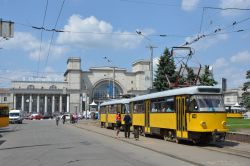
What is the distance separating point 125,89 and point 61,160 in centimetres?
15035

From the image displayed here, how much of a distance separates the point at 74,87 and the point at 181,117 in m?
139

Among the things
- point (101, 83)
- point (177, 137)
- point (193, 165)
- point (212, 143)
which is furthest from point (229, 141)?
point (101, 83)

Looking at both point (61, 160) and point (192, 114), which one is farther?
point (192, 114)

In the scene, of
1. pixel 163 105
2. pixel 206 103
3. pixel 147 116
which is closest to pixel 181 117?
pixel 206 103

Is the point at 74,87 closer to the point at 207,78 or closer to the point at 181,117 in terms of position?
the point at 207,78

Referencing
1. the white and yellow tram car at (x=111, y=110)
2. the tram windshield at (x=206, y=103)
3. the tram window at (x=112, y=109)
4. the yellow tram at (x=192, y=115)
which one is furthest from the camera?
the tram window at (x=112, y=109)

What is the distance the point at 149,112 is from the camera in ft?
99.8

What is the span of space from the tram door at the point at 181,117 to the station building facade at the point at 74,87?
13402cm

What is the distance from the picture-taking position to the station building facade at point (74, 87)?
160 m

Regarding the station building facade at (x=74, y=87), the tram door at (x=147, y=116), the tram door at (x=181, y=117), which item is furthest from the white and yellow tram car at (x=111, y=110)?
the station building facade at (x=74, y=87)

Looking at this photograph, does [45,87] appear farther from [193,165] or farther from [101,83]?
[193,165]

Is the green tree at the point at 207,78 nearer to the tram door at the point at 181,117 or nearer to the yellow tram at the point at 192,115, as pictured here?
the yellow tram at the point at 192,115

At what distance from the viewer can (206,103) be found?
2262 centimetres

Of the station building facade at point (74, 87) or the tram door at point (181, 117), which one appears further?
the station building facade at point (74, 87)
